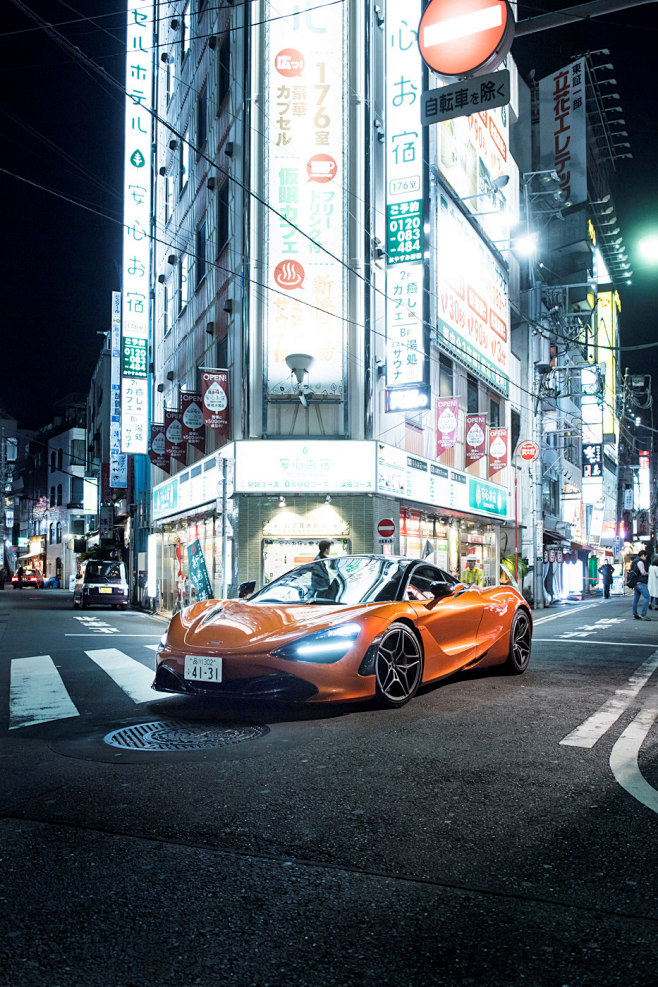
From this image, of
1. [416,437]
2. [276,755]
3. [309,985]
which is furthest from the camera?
[416,437]

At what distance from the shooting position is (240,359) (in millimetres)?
19812

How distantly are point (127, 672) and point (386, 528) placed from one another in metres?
10.2

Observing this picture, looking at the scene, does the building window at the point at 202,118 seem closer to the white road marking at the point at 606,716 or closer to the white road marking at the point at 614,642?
the white road marking at the point at 614,642

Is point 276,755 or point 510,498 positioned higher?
point 510,498

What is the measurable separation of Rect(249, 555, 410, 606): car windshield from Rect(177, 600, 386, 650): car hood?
445mm

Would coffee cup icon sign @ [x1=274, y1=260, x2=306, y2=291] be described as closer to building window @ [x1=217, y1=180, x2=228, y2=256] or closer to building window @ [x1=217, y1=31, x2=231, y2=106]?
building window @ [x1=217, y1=180, x2=228, y2=256]

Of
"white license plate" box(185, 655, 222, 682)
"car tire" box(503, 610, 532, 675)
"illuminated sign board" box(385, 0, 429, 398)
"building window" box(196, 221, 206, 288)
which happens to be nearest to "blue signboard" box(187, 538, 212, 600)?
"illuminated sign board" box(385, 0, 429, 398)

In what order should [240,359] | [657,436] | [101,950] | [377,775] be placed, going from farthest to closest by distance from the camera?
1. [657,436]
2. [240,359]
3. [377,775]
4. [101,950]

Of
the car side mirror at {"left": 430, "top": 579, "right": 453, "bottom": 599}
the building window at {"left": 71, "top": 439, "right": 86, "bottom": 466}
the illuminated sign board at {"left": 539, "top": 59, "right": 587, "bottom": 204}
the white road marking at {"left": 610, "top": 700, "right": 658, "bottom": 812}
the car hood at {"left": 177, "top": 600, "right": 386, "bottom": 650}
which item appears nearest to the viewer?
the white road marking at {"left": 610, "top": 700, "right": 658, "bottom": 812}

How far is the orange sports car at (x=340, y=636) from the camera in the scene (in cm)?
593

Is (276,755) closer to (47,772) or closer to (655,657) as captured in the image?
(47,772)

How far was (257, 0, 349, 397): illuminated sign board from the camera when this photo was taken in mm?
19547

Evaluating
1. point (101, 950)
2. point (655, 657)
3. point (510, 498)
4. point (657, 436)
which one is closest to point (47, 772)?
point (101, 950)

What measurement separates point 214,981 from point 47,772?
262 cm
